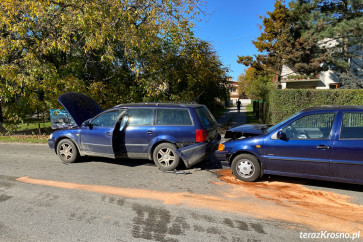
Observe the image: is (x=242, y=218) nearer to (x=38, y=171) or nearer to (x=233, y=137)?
(x=233, y=137)

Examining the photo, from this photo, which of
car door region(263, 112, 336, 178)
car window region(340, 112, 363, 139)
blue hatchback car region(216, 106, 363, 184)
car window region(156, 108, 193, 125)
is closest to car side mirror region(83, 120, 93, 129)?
car window region(156, 108, 193, 125)

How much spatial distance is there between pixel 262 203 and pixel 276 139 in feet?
4.33

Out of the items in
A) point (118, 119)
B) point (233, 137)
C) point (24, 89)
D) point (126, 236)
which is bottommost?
point (126, 236)

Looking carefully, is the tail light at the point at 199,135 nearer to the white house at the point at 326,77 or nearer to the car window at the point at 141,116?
the car window at the point at 141,116

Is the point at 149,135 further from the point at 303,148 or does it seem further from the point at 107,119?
the point at 303,148

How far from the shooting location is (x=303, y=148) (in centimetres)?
439

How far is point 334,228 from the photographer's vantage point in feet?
10.6

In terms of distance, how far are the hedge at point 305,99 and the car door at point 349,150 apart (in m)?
7.06

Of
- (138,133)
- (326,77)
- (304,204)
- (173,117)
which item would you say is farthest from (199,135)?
(326,77)

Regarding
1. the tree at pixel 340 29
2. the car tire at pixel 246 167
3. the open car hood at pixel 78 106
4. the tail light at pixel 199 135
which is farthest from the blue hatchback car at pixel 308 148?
the tree at pixel 340 29

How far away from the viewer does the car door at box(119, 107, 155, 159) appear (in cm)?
598

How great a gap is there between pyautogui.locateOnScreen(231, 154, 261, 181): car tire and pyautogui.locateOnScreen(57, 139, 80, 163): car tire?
14.4 ft

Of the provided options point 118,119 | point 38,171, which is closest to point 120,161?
point 118,119

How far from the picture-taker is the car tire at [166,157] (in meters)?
5.77
